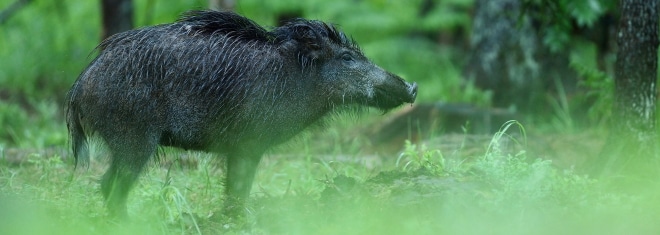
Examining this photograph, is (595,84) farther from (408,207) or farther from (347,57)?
(408,207)

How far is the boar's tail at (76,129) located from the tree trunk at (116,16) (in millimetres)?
4636

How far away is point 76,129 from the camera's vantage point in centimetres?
578

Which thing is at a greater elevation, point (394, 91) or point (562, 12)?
point (562, 12)

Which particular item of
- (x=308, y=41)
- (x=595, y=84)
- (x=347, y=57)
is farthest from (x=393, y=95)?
(x=595, y=84)

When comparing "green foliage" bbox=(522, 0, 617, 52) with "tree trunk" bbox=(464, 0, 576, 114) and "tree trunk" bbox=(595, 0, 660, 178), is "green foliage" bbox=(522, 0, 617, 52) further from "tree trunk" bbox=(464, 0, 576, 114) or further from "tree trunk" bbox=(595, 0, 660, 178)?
"tree trunk" bbox=(464, 0, 576, 114)

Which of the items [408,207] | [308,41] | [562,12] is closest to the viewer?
[408,207]

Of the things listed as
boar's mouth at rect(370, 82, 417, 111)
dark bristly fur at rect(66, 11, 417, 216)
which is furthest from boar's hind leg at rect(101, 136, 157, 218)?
boar's mouth at rect(370, 82, 417, 111)

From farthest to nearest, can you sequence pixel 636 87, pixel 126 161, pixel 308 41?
pixel 636 87 → pixel 308 41 → pixel 126 161

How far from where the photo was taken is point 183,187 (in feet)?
20.4

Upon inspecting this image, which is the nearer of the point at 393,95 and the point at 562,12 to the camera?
the point at 393,95

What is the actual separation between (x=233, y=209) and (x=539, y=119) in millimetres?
6132

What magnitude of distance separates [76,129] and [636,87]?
12.0 ft

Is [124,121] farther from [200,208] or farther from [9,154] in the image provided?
[9,154]

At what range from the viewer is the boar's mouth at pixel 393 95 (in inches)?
239
